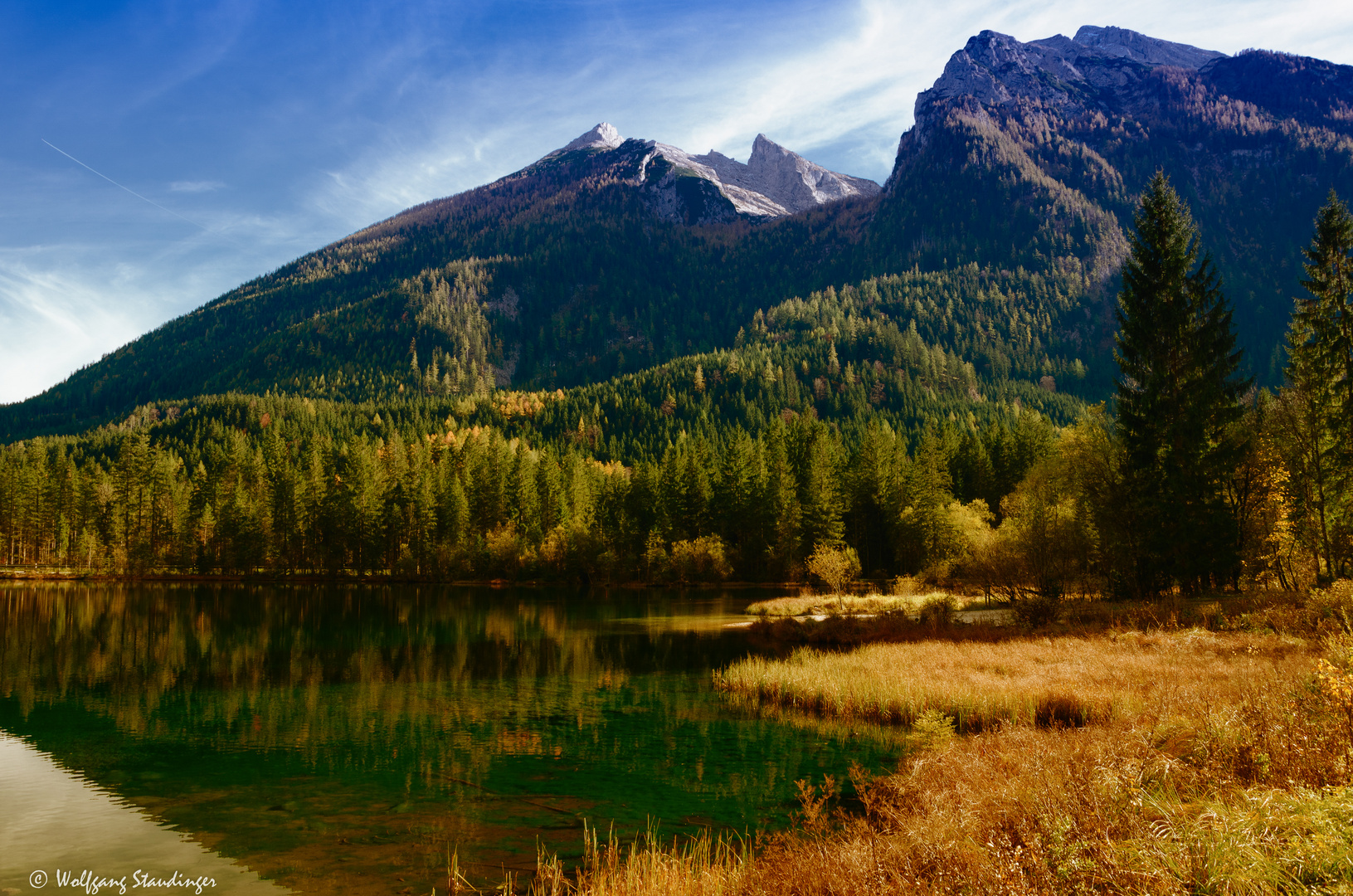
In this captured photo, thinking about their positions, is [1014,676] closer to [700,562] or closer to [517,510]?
[700,562]

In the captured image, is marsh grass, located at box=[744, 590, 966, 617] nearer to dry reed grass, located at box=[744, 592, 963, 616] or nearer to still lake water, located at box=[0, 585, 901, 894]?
dry reed grass, located at box=[744, 592, 963, 616]

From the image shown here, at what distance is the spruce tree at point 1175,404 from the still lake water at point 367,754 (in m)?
23.0

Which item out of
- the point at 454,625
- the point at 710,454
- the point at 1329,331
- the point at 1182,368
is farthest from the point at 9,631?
the point at 710,454

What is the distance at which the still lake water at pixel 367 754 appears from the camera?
14445 millimetres

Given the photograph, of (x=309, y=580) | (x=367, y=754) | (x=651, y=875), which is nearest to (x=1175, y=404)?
(x=651, y=875)

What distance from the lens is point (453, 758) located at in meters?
20.6

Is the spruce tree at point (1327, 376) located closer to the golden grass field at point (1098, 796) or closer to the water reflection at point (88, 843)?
the golden grass field at point (1098, 796)

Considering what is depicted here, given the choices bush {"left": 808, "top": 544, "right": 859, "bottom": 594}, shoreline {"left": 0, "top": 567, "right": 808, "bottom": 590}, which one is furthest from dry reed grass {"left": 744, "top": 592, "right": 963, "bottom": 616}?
shoreline {"left": 0, "top": 567, "right": 808, "bottom": 590}

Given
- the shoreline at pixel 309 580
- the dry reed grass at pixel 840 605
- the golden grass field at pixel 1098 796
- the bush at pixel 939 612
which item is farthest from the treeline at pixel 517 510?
the golden grass field at pixel 1098 796

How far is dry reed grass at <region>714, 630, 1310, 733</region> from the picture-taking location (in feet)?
64.1

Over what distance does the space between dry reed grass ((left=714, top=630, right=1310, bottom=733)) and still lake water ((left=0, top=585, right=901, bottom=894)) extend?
212cm

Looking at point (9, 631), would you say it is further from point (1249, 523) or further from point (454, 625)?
point (1249, 523)

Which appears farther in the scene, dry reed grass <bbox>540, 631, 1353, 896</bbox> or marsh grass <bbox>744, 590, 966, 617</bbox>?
marsh grass <bbox>744, 590, 966, 617</bbox>

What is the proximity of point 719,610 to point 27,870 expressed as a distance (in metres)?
53.8
